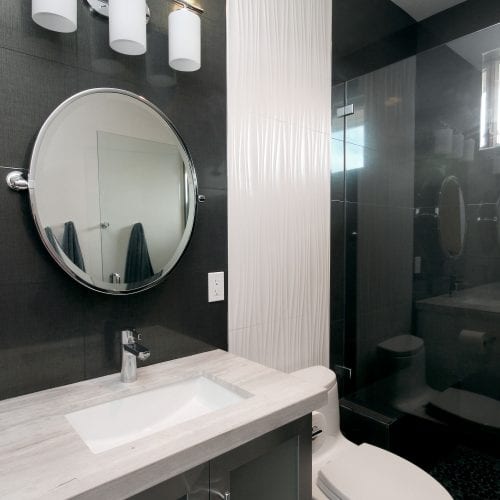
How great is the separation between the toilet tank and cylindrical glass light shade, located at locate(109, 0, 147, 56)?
4.60 feet

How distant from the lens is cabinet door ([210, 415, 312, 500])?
87cm

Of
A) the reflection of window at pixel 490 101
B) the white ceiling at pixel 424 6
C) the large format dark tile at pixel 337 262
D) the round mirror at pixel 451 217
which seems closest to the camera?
the reflection of window at pixel 490 101

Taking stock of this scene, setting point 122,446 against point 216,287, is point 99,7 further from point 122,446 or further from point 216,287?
point 122,446

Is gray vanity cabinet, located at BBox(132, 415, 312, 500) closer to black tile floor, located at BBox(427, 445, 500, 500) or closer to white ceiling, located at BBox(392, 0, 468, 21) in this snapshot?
black tile floor, located at BBox(427, 445, 500, 500)

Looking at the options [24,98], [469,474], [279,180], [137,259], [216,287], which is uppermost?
[24,98]

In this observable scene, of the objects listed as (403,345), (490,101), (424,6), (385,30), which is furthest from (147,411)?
(424,6)

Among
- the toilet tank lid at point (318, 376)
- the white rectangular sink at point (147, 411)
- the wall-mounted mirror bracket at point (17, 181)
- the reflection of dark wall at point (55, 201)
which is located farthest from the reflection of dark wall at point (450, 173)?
the wall-mounted mirror bracket at point (17, 181)

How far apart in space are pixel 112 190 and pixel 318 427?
4.09ft

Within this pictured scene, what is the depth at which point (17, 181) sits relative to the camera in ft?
3.35

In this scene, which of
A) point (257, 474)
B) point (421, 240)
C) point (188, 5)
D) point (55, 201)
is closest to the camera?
point (257, 474)

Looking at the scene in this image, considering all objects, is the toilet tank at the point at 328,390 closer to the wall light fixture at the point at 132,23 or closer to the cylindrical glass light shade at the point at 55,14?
the wall light fixture at the point at 132,23

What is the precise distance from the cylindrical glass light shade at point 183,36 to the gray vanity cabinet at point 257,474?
1185mm

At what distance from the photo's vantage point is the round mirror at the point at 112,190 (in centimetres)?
108

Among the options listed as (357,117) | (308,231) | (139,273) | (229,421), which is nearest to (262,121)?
(308,231)
